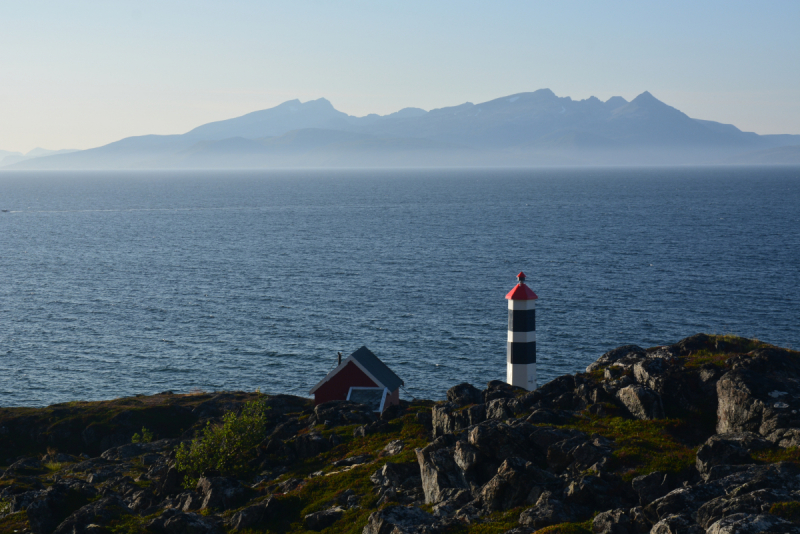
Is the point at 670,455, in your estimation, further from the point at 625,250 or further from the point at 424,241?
the point at 424,241

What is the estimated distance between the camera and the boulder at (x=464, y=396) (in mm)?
25656

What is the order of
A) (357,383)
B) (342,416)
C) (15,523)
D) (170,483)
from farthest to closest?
(357,383)
(342,416)
(170,483)
(15,523)

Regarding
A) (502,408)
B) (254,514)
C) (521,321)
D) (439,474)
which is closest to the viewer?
(439,474)

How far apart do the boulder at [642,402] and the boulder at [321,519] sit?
29.5ft

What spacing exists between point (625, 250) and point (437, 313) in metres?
59.8

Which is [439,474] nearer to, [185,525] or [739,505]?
[185,525]

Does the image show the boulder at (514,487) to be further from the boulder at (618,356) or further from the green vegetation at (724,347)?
the boulder at (618,356)

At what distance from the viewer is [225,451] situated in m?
24.1

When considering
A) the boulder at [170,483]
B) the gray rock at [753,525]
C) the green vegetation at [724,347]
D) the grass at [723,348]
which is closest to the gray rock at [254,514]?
the boulder at [170,483]

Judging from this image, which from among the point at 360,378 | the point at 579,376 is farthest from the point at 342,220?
the point at 579,376

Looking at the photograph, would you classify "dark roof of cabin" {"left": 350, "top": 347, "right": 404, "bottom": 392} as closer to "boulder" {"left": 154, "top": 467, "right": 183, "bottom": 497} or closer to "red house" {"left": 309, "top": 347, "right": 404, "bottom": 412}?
"red house" {"left": 309, "top": 347, "right": 404, "bottom": 412}

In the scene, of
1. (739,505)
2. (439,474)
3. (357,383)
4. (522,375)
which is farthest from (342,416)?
(739,505)

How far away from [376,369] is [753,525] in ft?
87.7

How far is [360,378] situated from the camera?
121 ft
